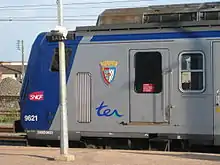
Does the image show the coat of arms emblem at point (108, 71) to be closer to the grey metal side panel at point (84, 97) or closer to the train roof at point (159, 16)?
the grey metal side panel at point (84, 97)

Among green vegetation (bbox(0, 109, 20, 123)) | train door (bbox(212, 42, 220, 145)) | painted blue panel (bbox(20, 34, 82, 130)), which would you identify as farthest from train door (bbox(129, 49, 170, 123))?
green vegetation (bbox(0, 109, 20, 123))

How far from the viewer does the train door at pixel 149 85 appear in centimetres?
1147

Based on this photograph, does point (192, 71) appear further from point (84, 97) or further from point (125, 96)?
point (84, 97)

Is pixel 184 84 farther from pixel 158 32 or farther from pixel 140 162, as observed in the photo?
pixel 140 162

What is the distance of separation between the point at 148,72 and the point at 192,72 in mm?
1051

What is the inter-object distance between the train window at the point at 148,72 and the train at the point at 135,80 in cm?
2

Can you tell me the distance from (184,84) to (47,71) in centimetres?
355

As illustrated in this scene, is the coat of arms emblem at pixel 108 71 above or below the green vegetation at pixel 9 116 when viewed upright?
above

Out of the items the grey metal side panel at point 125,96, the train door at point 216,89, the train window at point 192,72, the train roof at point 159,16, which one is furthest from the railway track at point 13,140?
the train door at point 216,89

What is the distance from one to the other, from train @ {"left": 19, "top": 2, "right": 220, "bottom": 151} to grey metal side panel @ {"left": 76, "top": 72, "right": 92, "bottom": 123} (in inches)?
1.0

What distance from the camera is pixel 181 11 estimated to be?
1211 cm

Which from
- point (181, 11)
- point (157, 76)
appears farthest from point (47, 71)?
point (181, 11)

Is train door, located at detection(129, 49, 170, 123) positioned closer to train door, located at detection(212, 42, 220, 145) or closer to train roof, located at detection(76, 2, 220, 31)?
train roof, located at detection(76, 2, 220, 31)

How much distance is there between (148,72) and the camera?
38.2 feet
